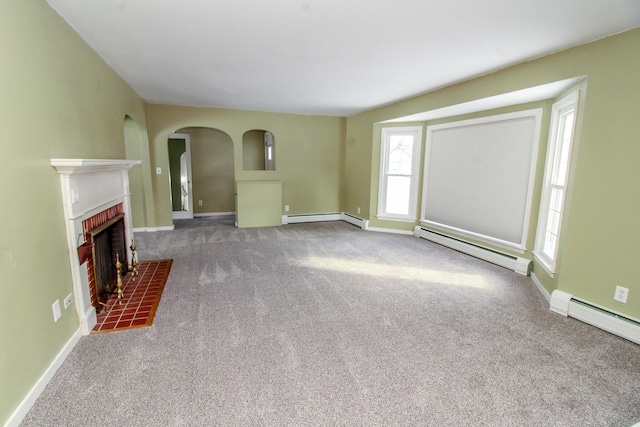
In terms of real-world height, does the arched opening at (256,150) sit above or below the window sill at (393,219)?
above

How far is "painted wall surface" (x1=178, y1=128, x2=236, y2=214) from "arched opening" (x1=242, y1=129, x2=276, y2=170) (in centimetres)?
36

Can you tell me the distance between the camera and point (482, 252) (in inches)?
→ 165

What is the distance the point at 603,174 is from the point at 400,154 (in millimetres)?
3286

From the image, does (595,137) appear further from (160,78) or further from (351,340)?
(160,78)

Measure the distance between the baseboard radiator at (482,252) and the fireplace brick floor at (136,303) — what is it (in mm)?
3968

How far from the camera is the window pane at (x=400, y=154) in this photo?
18.0ft

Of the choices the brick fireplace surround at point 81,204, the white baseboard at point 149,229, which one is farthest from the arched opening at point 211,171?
the brick fireplace surround at point 81,204

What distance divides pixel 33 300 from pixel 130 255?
2.07 metres

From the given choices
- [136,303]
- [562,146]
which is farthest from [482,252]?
[136,303]

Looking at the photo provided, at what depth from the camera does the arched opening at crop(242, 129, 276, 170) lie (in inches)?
291

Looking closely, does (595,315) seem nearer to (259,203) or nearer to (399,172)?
(399,172)

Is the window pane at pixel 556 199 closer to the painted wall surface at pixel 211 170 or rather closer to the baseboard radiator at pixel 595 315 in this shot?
the baseboard radiator at pixel 595 315

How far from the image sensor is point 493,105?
149 inches

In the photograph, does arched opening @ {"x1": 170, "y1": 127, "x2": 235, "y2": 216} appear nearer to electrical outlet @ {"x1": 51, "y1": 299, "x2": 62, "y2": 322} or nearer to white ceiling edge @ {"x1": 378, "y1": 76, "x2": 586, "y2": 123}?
white ceiling edge @ {"x1": 378, "y1": 76, "x2": 586, "y2": 123}
